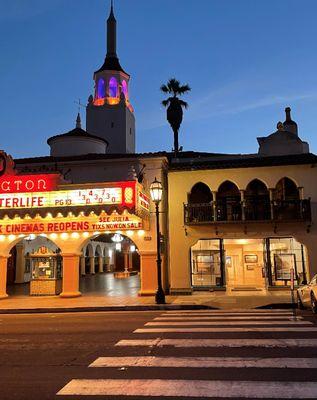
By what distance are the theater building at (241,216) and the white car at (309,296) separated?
20.9 ft

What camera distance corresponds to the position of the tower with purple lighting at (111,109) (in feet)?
182

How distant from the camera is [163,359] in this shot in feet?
25.6

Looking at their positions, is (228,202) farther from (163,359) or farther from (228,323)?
(163,359)

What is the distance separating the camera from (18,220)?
22.0 metres

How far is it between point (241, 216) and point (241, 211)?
263 mm

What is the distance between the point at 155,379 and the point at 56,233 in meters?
16.4

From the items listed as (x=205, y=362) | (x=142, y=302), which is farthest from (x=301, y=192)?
(x=205, y=362)

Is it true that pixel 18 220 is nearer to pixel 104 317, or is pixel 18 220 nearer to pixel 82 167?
pixel 82 167

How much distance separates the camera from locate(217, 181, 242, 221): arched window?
72.6 feet

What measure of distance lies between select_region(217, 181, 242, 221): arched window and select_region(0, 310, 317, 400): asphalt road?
961 cm

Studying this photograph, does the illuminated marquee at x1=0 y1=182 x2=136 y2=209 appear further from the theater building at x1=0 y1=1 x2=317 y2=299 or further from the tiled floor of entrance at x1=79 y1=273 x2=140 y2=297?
the tiled floor of entrance at x1=79 y1=273 x2=140 y2=297

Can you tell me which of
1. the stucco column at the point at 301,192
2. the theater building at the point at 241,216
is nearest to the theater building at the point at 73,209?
the theater building at the point at 241,216

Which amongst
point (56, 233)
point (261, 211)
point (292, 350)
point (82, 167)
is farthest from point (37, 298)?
point (292, 350)

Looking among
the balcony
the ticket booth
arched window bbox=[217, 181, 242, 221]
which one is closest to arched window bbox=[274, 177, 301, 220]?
the balcony
